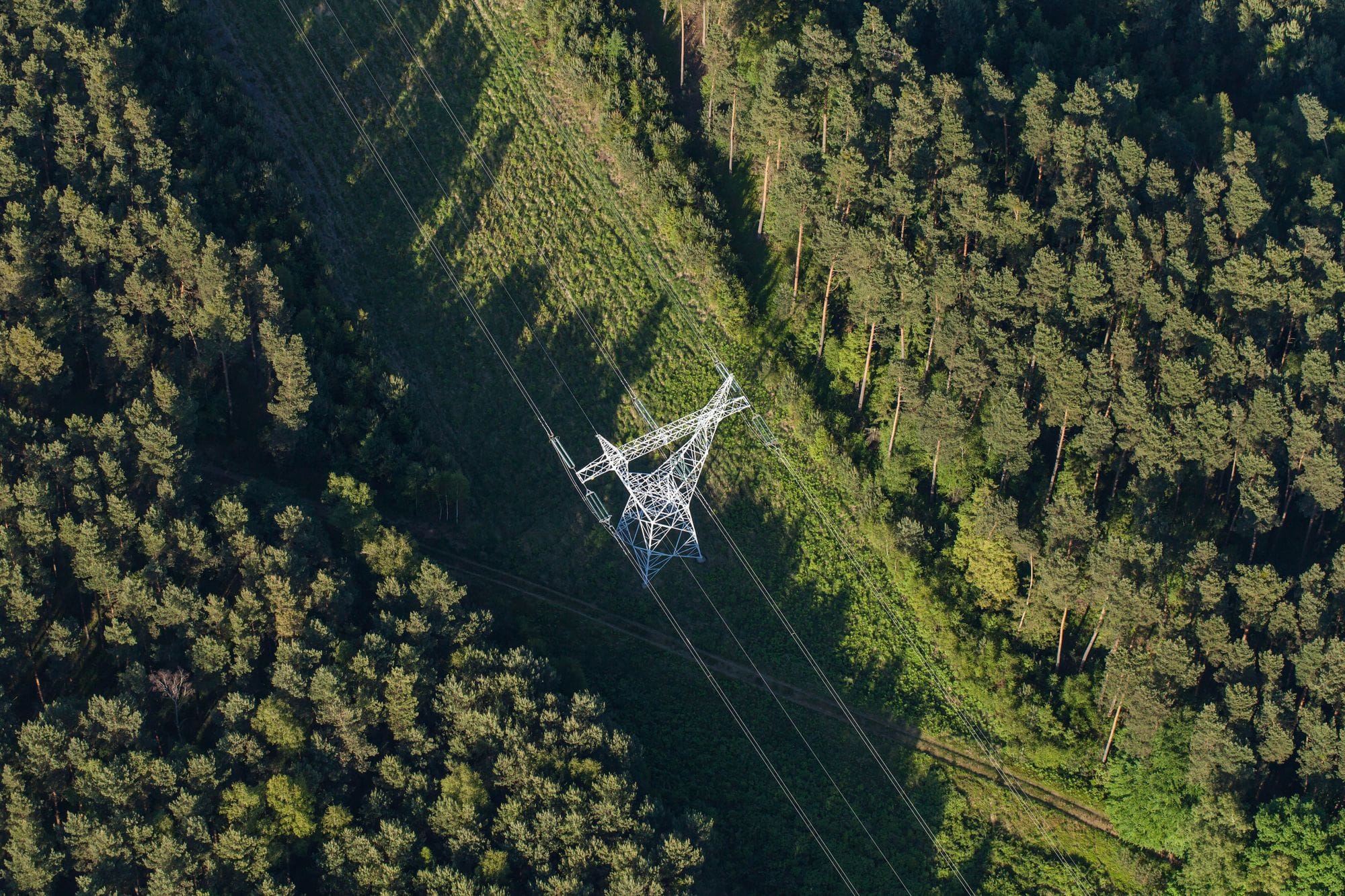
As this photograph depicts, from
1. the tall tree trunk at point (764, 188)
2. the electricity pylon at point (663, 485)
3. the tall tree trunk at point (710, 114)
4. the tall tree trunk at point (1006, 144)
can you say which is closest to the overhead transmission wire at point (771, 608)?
the electricity pylon at point (663, 485)

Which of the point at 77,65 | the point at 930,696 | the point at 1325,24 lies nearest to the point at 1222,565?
the point at 930,696

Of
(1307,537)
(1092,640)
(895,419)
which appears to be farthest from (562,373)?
(1307,537)

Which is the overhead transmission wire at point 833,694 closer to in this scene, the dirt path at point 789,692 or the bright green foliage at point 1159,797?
the dirt path at point 789,692

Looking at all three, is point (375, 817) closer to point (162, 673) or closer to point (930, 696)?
point (162, 673)

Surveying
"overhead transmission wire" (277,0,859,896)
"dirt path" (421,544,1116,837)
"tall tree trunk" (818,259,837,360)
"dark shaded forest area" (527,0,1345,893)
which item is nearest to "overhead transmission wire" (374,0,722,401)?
"dark shaded forest area" (527,0,1345,893)

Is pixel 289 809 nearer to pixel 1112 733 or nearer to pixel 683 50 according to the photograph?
pixel 1112 733

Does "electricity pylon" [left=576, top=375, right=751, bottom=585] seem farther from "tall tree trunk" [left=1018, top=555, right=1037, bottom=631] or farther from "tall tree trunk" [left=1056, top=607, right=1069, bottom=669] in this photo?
"tall tree trunk" [left=1056, top=607, right=1069, bottom=669]
